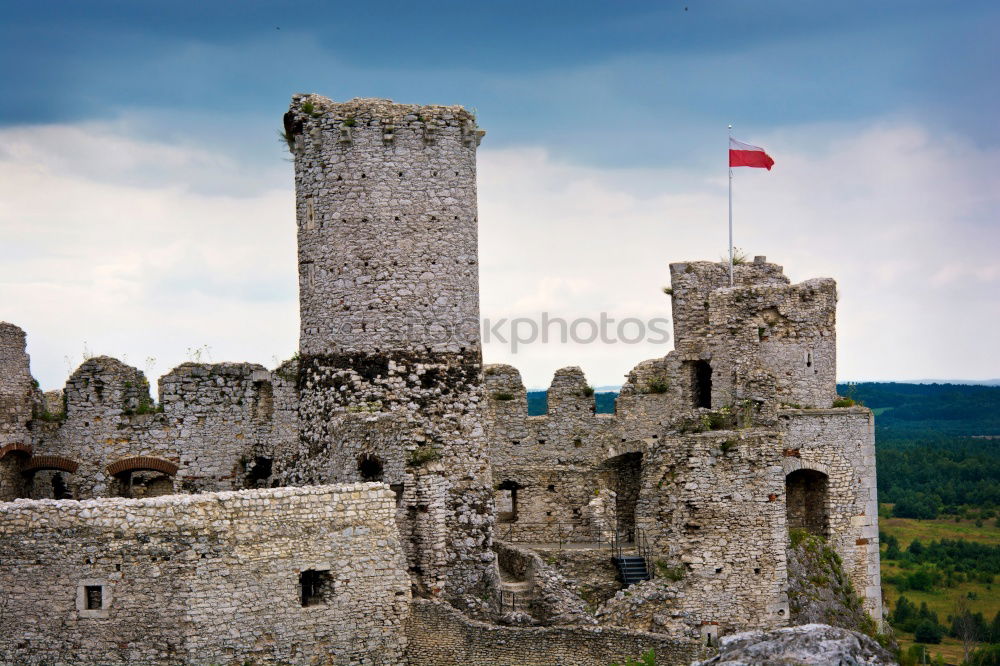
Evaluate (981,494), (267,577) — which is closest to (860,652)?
(267,577)

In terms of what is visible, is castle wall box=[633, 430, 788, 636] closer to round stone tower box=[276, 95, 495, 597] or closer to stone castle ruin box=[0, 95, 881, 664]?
stone castle ruin box=[0, 95, 881, 664]

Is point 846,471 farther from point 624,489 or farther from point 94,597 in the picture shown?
point 94,597

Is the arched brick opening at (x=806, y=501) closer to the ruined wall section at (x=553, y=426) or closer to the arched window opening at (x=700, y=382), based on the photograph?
the arched window opening at (x=700, y=382)

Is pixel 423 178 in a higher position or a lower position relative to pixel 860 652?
higher

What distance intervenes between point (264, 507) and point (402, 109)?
8747 mm

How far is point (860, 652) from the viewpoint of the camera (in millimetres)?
15086

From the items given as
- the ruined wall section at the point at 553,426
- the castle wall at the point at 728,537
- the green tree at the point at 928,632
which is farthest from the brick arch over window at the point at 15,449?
the green tree at the point at 928,632

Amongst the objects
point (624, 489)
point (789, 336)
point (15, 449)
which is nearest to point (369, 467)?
point (15, 449)

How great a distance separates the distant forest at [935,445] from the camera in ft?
274

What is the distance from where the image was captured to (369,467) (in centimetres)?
2652

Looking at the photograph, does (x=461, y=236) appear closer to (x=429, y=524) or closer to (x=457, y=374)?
(x=457, y=374)

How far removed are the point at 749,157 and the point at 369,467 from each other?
14.5 metres

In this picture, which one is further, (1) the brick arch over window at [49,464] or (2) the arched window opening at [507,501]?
(2) the arched window opening at [507,501]

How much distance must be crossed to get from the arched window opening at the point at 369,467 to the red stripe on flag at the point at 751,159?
46.5ft
